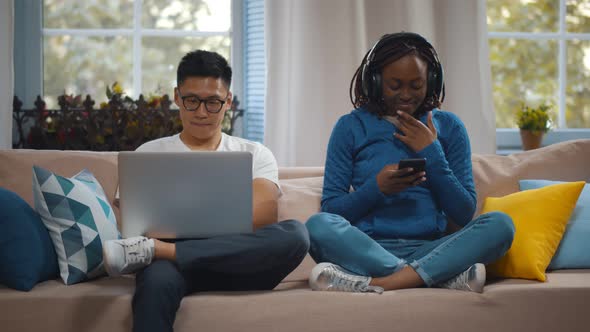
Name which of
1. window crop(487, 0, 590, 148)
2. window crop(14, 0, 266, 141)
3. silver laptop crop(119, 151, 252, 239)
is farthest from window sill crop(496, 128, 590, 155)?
silver laptop crop(119, 151, 252, 239)

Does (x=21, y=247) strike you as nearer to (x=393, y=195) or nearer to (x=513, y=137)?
(x=393, y=195)

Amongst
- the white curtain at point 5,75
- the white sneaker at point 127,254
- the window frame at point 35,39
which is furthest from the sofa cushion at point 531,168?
the white curtain at point 5,75

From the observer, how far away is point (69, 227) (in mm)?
1981

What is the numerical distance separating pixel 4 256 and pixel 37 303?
0.16 m

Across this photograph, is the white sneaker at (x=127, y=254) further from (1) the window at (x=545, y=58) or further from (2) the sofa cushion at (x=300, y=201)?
(1) the window at (x=545, y=58)

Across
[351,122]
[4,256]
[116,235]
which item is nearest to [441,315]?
[351,122]

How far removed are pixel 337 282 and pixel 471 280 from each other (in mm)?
351

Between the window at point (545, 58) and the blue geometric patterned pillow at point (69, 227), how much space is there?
2.21m

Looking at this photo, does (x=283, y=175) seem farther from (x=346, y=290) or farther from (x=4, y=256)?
(x=4, y=256)

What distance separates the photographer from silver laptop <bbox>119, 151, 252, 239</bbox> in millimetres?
1808

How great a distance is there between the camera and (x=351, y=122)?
2.32 meters

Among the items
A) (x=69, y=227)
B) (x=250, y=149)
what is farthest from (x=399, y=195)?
(x=69, y=227)

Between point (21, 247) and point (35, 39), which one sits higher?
point (35, 39)

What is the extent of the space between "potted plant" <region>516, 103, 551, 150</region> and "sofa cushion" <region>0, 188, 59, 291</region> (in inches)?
87.1
